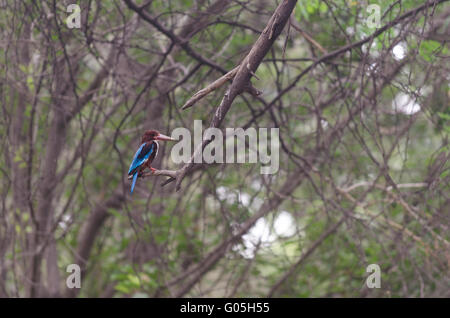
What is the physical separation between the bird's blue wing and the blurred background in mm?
1449

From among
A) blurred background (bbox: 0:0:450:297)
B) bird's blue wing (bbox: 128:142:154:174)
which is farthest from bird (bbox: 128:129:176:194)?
blurred background (bbox: 0:0:450:297)

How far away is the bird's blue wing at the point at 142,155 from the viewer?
91.8 inches

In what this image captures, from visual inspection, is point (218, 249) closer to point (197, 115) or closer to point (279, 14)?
point (197, 115)

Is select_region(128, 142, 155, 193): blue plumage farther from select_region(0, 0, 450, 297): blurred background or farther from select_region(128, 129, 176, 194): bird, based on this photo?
select_region(0, 0, 450, 297): blurred background

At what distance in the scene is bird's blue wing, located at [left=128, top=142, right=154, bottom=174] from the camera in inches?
91.8

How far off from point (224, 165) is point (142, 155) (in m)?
1.59

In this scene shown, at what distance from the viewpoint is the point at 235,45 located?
5535 mm

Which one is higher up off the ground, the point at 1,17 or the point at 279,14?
the point at 1,17

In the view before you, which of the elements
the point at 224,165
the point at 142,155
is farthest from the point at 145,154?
the point at 224,165

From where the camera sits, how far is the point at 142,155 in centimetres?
236

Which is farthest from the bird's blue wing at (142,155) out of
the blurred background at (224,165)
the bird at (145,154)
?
the blurred background at (224,165)
